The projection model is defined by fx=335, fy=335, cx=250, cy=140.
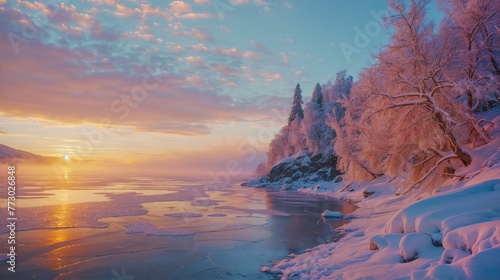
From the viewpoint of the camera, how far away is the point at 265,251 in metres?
13.7

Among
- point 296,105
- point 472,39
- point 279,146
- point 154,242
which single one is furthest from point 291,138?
point 154,242

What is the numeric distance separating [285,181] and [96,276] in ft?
188

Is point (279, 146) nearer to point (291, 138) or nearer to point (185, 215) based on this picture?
point (291, 138)

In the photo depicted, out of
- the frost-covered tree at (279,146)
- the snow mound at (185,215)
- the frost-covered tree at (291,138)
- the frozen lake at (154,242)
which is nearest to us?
the frozen lake at (154,242)

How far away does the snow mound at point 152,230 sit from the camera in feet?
55.7

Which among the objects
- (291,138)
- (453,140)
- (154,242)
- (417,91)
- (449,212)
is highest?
(291,138)

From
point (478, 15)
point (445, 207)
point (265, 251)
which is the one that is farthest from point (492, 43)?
point (265, 251)

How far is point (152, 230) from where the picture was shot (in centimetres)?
1766

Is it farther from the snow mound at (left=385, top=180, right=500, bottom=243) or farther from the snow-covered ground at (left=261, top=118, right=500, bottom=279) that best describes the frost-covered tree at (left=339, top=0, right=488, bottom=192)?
the snow mound at (left=385, top=180, right=500, bottom=243)

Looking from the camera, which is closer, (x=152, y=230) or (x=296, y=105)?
(x=152, y=230)

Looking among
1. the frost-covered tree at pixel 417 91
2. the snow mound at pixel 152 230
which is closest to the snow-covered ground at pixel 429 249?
the frost-covered tree at pixel 417 91

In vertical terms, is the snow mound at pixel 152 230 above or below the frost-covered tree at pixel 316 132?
below

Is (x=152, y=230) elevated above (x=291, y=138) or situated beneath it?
situated beneath

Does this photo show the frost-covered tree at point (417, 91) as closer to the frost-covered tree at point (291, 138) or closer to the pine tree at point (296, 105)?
the frost-covered tree at point (291, 138)
